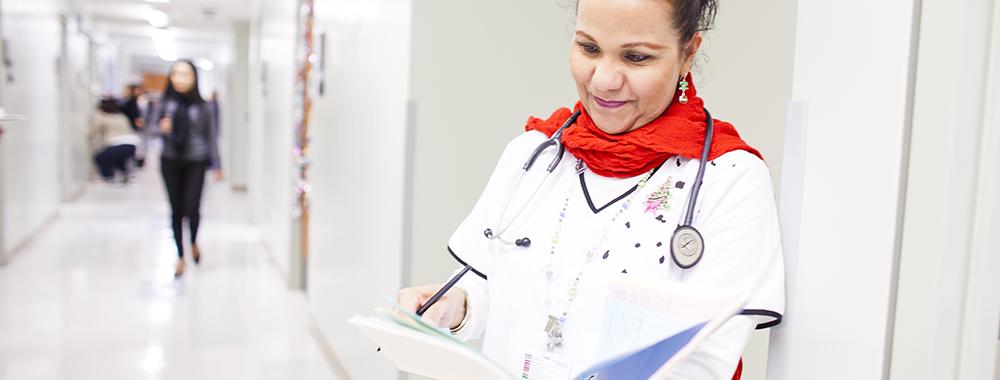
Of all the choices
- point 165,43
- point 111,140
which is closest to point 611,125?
point 111,140

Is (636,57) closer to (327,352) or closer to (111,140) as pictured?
(327,352)

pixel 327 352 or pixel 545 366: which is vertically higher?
pixel 545 366

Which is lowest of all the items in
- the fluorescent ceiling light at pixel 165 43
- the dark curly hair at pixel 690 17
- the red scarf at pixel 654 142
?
the red scarf at pixel 654 142

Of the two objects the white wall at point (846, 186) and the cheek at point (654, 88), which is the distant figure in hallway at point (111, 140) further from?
the white wall at point (846, 186)

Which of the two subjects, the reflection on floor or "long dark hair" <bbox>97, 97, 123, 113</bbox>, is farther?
"long dark hair" <bbox>97, 97, 123, 113</bbox>

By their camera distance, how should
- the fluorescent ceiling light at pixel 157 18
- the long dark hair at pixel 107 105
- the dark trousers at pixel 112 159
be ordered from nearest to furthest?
the dark trousers at pixel 112 159, the fluorescent ceiling light at pixel 157 18, the long dark hair at pixel 107 105

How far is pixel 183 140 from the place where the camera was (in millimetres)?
5348

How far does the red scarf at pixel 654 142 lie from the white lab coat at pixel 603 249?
2cm

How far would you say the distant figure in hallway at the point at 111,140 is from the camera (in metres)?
11.6

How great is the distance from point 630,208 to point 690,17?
282 mm

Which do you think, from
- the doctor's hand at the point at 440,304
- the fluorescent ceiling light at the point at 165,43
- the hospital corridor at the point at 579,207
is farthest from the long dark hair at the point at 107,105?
the doctor's hand at the point at 440,304

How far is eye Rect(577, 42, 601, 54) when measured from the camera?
115 centimetres

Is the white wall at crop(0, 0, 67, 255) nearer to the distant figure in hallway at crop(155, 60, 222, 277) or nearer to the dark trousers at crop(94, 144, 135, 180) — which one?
the distant figure in hallway at crop(155, 60, 222, 277)

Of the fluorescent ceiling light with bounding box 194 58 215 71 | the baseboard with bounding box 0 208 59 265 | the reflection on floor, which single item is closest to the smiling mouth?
the reflection on floor
